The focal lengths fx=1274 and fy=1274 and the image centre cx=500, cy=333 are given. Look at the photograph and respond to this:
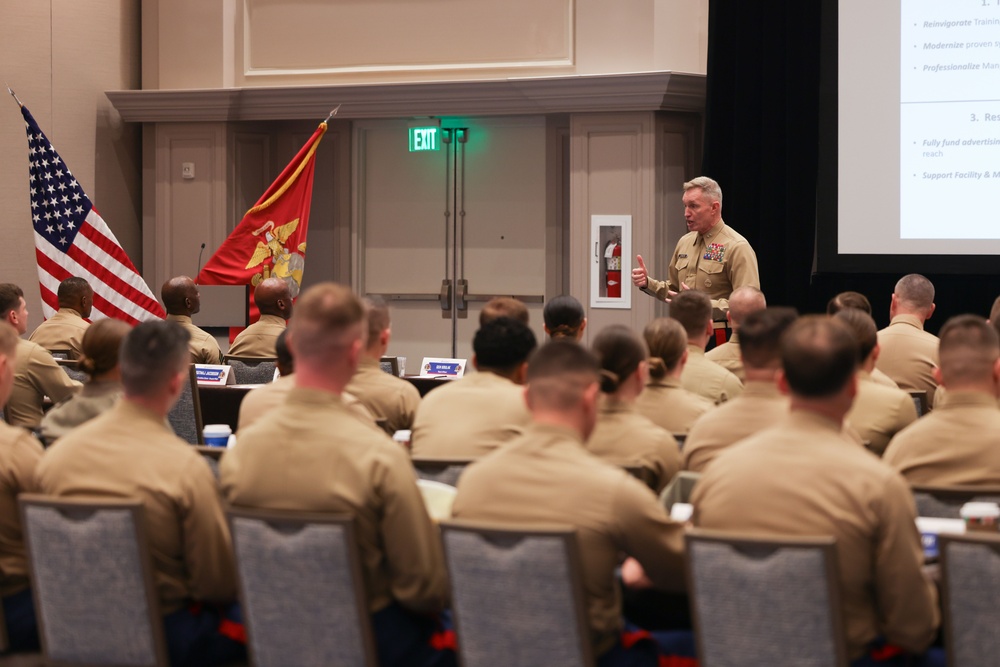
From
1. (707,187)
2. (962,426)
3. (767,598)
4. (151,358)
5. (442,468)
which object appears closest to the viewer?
(767,598)

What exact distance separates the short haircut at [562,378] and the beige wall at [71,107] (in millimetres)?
8339

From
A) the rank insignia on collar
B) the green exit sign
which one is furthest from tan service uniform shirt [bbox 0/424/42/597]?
the green exit sign

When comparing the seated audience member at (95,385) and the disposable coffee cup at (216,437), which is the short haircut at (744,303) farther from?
the seated audience member at (95,385)

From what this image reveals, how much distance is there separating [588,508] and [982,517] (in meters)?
0.88

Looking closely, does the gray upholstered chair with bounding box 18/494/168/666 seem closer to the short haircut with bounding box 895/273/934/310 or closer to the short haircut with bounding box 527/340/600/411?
the short haircut with bounding box 527/340/600/411

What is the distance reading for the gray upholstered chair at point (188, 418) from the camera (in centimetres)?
564

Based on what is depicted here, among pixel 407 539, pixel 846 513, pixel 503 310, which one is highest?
pixel 503 310

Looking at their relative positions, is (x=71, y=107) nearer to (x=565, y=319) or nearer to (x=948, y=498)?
(x=565, y=319)

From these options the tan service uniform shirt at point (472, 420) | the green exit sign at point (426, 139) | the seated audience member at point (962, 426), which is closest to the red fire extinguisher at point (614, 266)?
the green exit sign at point (426, 139)

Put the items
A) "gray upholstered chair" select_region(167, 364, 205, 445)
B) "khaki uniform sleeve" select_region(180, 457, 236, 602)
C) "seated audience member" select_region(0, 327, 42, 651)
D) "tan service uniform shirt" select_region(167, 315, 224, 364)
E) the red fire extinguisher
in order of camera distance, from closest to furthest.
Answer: "khaki uniform sleeve" select_region(180, 457, 236, 602)
"seated audience member" select_region(0, 327, 42, 651)
"gray upholstered chair" select_region(167, 364, 205, 445)
"tan service uniform shirt" select_region(167, 315, 224, 364)
the red fire extinguisher

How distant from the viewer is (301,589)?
2793 mm

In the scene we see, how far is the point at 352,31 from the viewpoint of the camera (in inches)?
419

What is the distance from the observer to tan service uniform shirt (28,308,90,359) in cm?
698

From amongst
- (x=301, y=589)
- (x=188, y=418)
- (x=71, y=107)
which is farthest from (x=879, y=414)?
(x=71, y=107)
